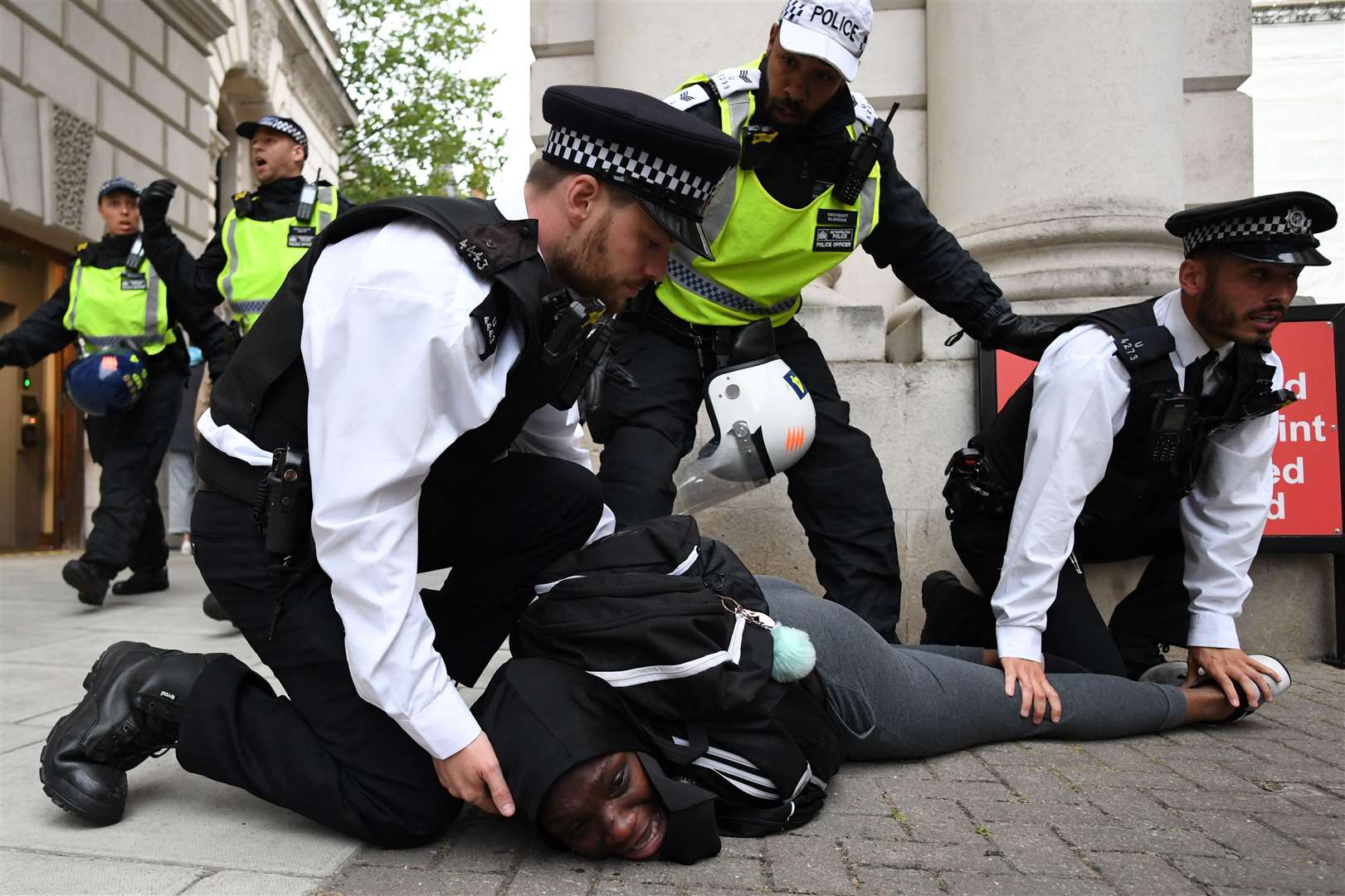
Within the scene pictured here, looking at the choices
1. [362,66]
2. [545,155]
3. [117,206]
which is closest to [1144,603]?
[545,155]

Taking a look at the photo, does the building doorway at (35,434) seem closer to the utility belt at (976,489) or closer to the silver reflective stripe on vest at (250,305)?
the silver reflective stripe on vest at (250,305)

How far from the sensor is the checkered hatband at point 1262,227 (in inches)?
111

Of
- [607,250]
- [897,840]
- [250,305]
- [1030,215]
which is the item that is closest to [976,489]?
[897,840]

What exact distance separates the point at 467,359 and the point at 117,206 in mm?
4558

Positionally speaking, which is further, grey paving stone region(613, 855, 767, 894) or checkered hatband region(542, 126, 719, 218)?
checkered hatband region(542, 126, 719, 218)

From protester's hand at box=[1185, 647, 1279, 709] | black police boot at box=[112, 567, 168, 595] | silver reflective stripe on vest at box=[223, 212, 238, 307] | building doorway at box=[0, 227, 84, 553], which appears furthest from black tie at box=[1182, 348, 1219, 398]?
building doorway at box=[0, 227, 84, 553]

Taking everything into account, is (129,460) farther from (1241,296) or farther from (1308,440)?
(1308,440)

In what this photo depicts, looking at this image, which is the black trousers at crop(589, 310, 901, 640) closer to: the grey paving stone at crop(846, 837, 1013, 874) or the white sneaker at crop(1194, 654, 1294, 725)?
the white sneaker at crop(1194, 654, 1294, 725)

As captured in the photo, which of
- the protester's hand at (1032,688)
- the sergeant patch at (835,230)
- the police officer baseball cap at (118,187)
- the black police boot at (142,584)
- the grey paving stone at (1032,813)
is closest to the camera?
the grey paving stone at (1032,813)

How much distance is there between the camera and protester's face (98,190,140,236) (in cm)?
545

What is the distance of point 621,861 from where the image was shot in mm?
1936

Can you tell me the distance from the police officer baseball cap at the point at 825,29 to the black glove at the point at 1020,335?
91 cm

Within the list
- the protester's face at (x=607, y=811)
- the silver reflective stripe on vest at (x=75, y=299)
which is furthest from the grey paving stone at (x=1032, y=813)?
the silver reflective stripe on vest at (x=75, y=299)

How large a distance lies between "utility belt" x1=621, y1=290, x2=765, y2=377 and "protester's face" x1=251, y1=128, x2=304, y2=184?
2265 mm
